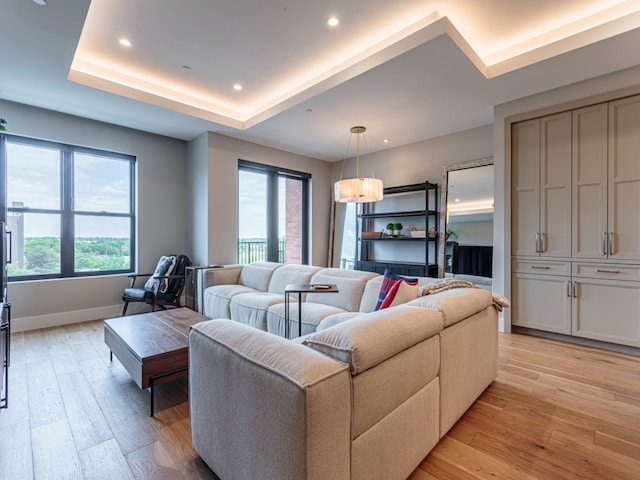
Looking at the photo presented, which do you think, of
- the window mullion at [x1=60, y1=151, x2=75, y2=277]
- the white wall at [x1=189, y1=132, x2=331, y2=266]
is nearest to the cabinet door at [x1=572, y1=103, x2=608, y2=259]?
the white wall at [x1=189, y1=132, x2=331, y2=266]

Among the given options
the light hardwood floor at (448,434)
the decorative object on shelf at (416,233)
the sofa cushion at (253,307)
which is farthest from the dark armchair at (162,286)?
the decorative object on shelf at (416,233)

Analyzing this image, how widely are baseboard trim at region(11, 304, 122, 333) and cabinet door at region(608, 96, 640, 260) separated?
19.8 ft

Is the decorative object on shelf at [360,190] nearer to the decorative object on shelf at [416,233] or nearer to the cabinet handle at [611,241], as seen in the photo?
the decorative object on shelf at [416,233]

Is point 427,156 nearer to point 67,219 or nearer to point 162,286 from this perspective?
point 162,286

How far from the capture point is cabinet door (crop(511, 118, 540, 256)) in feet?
11.5

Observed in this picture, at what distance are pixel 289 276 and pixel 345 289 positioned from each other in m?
0.92

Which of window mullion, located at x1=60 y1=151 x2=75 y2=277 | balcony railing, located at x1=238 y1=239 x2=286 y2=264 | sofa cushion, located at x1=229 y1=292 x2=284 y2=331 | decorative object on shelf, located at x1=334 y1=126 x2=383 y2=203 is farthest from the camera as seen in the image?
balcony railing, located at x1=238 y1=239 x2=286 y2=264

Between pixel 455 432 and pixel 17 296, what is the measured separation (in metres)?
4.82

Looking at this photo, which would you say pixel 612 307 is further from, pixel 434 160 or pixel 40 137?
pixel 40 137

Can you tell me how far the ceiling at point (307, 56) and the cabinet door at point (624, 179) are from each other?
17.3 inches

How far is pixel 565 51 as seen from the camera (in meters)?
2.69

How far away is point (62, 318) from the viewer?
4023 millimetres

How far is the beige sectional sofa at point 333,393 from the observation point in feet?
3.31

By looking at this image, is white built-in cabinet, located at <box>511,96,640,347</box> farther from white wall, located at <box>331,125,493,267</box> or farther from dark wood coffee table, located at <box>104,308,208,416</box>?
dark wood coffee table, located at <box>104,308,208,416</box>
